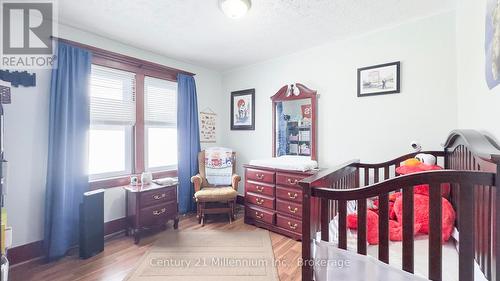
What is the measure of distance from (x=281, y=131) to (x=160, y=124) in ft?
5.54

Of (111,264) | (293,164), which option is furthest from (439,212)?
(111,264)

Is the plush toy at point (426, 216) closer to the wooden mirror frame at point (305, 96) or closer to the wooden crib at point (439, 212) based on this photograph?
the wooden crib at point (439, 212)

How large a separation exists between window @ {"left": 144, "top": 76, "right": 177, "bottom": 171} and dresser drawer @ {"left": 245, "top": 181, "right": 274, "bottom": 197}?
1.16 metres

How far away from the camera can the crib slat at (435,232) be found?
91 cm

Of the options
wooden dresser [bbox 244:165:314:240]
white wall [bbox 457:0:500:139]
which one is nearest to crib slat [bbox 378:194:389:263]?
white wall [bbox 457:0:500:139]

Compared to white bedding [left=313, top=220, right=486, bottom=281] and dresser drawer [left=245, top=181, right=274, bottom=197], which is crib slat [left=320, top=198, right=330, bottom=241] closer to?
white bedding [left=313, top=220, right=486, bottom=281]

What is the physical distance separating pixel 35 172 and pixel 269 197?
2371 mm

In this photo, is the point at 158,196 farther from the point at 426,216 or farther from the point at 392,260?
the point at 426,216

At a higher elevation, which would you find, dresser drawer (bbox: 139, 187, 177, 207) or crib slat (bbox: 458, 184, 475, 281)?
crib slat (bbox: 458, 184, 475, 281)

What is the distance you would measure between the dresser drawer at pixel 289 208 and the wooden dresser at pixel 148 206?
4.23 ft

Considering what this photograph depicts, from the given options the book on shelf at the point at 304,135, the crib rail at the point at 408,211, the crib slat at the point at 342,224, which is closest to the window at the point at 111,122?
the book on shelf at the point at 304,135

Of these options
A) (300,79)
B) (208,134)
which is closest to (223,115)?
(208,134)

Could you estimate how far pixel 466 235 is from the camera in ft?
2.87

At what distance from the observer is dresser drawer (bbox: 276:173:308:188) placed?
2.49m
